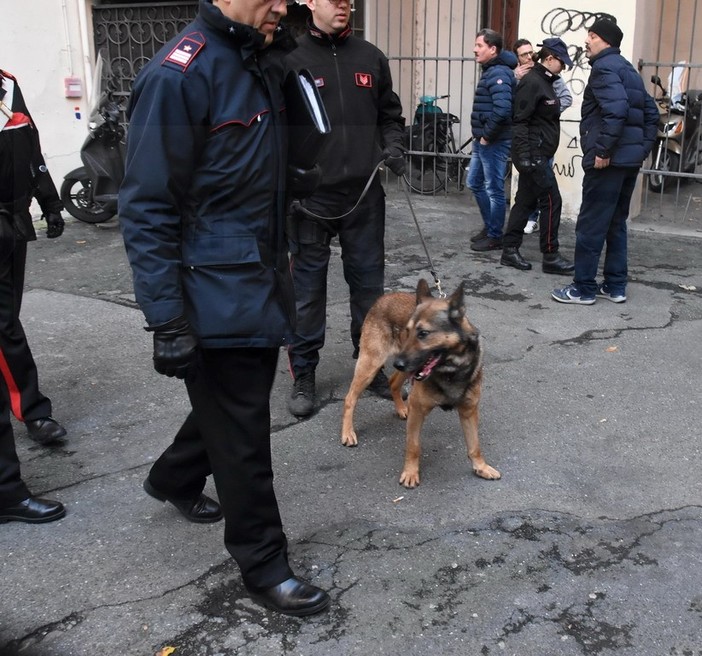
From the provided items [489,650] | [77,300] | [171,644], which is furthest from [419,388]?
[77,300]

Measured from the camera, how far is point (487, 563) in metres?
3.38

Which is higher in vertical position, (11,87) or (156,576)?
(11,87)

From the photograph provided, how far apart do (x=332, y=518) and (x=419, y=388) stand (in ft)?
2.33

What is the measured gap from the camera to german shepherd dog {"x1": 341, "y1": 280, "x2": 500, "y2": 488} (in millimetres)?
3648

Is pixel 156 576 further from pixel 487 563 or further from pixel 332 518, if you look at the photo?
pixel 487 563

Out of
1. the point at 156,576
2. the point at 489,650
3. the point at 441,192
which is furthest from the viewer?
the point at 441,192

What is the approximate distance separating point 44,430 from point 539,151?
16.0 ft

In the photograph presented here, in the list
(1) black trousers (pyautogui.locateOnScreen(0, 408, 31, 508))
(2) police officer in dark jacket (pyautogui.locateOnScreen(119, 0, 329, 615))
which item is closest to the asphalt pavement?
(1) black trousers (pyautogui.locateOnScreen(0, 408, 31, 508))

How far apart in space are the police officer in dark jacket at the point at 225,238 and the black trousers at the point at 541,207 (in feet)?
16.1

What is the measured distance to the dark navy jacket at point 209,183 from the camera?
255 cm

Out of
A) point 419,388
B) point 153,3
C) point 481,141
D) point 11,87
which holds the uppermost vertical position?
point 153,3

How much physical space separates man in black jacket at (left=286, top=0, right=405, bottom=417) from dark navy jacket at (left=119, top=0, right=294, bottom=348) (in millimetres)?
1759

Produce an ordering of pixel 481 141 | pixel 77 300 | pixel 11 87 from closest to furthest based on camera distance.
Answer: pixel 11 87 → pixel 77 300 → pixel 481 141

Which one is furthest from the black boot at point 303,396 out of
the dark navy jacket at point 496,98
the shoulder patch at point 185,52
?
the dark navy jacket at point 496,98
